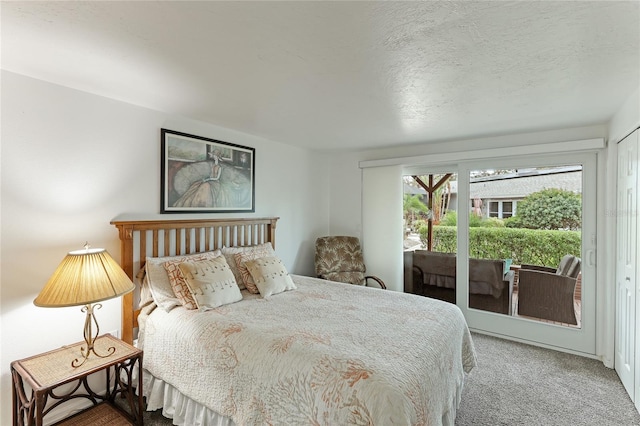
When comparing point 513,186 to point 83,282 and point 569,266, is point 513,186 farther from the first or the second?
point 83,282

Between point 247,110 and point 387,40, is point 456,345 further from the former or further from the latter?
point 247,110

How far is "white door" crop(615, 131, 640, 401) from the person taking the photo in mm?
2357

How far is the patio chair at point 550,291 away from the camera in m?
3.25

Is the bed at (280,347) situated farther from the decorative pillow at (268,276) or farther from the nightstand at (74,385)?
the nightstand at (74,385)

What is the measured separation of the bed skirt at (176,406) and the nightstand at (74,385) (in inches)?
5.3

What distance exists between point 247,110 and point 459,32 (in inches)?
71.5

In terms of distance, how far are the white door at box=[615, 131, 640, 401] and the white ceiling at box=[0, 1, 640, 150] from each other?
49cm

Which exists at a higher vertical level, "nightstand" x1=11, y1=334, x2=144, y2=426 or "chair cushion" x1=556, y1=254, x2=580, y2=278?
"chair cushion" x1=556, y1=254, x2=580, y2=278

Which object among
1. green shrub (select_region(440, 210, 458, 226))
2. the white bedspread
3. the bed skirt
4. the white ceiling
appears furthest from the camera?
green shrub (select_region(440, 210, 458, 226))

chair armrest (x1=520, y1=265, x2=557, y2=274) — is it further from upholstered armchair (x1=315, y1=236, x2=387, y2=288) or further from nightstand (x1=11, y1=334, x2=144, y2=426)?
nightstand (x1=11, y1=334, x2=144, y2=426)

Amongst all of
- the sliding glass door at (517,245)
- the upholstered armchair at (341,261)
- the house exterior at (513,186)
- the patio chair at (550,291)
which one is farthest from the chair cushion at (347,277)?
the patio chair at (550,291)

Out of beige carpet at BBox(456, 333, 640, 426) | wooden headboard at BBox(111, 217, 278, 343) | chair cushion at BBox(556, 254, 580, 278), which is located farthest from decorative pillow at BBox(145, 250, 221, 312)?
chair cushion at BBox(556, 254, 580, 278)

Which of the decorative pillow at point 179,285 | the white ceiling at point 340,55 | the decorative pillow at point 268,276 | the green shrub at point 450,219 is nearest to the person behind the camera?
the white ceiling at point 340,55

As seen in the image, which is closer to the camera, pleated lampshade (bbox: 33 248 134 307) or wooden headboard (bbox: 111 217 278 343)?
pleated lampshade (bbox: 33 248 134 307)
